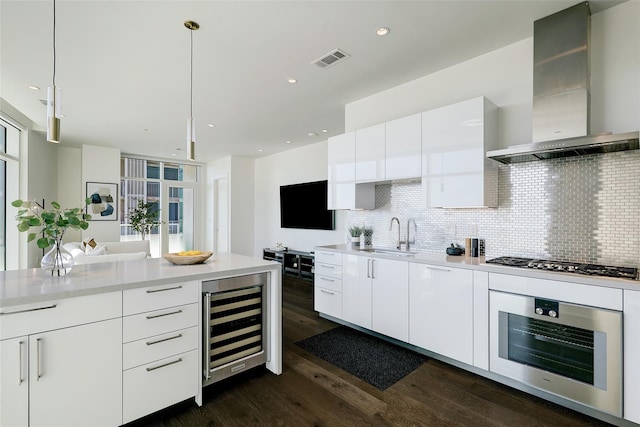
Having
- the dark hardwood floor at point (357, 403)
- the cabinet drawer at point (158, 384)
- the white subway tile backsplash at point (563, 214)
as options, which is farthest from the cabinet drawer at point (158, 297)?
the white subway tile backsplash at point (563, 214)

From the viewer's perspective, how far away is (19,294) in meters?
1.44

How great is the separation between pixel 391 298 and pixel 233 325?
147cm

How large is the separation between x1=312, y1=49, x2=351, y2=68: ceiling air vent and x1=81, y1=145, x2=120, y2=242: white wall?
6032 mm

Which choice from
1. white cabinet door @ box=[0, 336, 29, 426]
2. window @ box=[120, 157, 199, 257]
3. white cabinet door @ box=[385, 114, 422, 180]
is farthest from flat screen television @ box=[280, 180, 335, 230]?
white cabinet door @ box=[0, 336, 29, 426]

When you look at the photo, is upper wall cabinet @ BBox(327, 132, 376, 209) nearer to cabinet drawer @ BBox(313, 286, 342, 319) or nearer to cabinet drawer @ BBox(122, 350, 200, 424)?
cabinet drawer @ BBox(313, 286, 342, 319)

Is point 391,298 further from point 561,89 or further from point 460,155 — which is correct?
point 561,89

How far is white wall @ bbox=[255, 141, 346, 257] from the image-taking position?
5.92 meters

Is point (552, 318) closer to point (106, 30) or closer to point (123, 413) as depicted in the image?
point (123, 413)

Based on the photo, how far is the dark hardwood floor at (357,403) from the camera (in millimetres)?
1869

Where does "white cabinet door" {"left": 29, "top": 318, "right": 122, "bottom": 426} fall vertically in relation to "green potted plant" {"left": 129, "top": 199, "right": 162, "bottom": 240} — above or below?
below

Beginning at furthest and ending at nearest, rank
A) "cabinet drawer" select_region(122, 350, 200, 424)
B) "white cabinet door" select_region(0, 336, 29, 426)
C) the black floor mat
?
the black floor mat
"cabinet drawer" select_region(122, 350, 200, 424)
"white cabinet door" select_region(0, 336, 29, 426)

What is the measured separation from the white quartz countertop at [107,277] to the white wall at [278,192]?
346cm

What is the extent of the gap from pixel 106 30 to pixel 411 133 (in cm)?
275

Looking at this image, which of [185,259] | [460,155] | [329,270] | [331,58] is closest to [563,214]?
[460,155]
